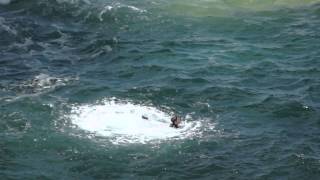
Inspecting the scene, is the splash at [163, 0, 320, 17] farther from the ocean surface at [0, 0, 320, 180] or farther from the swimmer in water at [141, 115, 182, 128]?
the swimmer in water at [141, 115, 182, 128]

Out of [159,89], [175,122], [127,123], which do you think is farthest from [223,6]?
[175,122]

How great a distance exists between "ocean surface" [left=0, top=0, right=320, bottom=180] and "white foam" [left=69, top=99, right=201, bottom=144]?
43mm

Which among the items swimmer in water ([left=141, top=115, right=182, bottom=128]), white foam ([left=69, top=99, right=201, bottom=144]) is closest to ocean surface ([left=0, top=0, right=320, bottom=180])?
white foam ([left=69, top=99, right=201, bottom=144])

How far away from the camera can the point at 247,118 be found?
2634 centimetres

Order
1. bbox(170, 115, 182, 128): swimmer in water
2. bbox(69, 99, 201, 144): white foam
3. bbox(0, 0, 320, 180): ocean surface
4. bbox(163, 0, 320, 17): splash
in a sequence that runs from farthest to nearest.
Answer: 1. bbox(163, 0, 320, 17): splash
2. bbox(170, 115, 182, 128): swimmer in water
3. bbox(69, 99, 201, 144): white foam
4. bbox(0, 0, 320, 180): ocean surface

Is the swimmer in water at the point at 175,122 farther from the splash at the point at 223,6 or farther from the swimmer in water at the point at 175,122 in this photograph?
the splash at the point at 223,6

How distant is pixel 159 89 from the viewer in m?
28.9

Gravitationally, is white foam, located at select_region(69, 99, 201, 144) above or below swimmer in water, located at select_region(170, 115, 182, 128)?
below

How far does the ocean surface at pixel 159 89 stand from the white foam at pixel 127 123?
4 cm

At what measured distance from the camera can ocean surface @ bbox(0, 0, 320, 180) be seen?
76.0ft

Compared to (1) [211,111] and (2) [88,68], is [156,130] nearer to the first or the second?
(1) [211,111]

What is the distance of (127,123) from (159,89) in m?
3.31

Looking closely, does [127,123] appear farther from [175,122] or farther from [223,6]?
[223,6]

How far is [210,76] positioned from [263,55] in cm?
360
